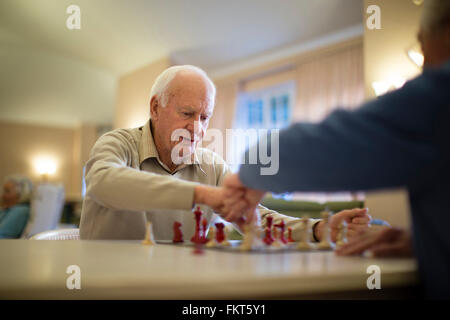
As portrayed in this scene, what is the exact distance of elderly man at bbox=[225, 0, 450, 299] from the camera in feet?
1.86

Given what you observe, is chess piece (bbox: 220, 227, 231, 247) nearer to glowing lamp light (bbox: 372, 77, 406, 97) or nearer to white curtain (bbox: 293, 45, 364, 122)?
glowing lamp light (bbox: 372, 77, 406, 97)

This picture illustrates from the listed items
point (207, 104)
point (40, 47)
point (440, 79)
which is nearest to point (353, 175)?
point (440, 79)

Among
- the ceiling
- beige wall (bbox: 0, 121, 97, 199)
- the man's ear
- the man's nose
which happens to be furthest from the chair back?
beige wall (bbox: 0, 121, 97, 199)

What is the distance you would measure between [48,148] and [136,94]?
5.63 metres

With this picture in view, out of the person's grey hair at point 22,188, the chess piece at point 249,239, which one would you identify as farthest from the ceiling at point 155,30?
the chess piece at point 249,239

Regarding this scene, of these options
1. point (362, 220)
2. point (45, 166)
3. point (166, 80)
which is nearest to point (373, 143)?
point (362, 220)

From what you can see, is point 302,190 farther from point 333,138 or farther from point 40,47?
point 40,47

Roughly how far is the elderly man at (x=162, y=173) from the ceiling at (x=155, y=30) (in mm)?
3250

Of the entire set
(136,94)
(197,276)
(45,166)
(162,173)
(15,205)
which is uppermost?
(136,94)

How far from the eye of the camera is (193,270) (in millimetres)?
590

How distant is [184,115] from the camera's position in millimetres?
1566

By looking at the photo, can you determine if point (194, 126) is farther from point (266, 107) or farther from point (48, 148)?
point (48, 148)

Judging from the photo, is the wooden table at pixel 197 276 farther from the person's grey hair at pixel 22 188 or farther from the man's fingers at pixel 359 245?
the person's grey hair at pixel 22 188
